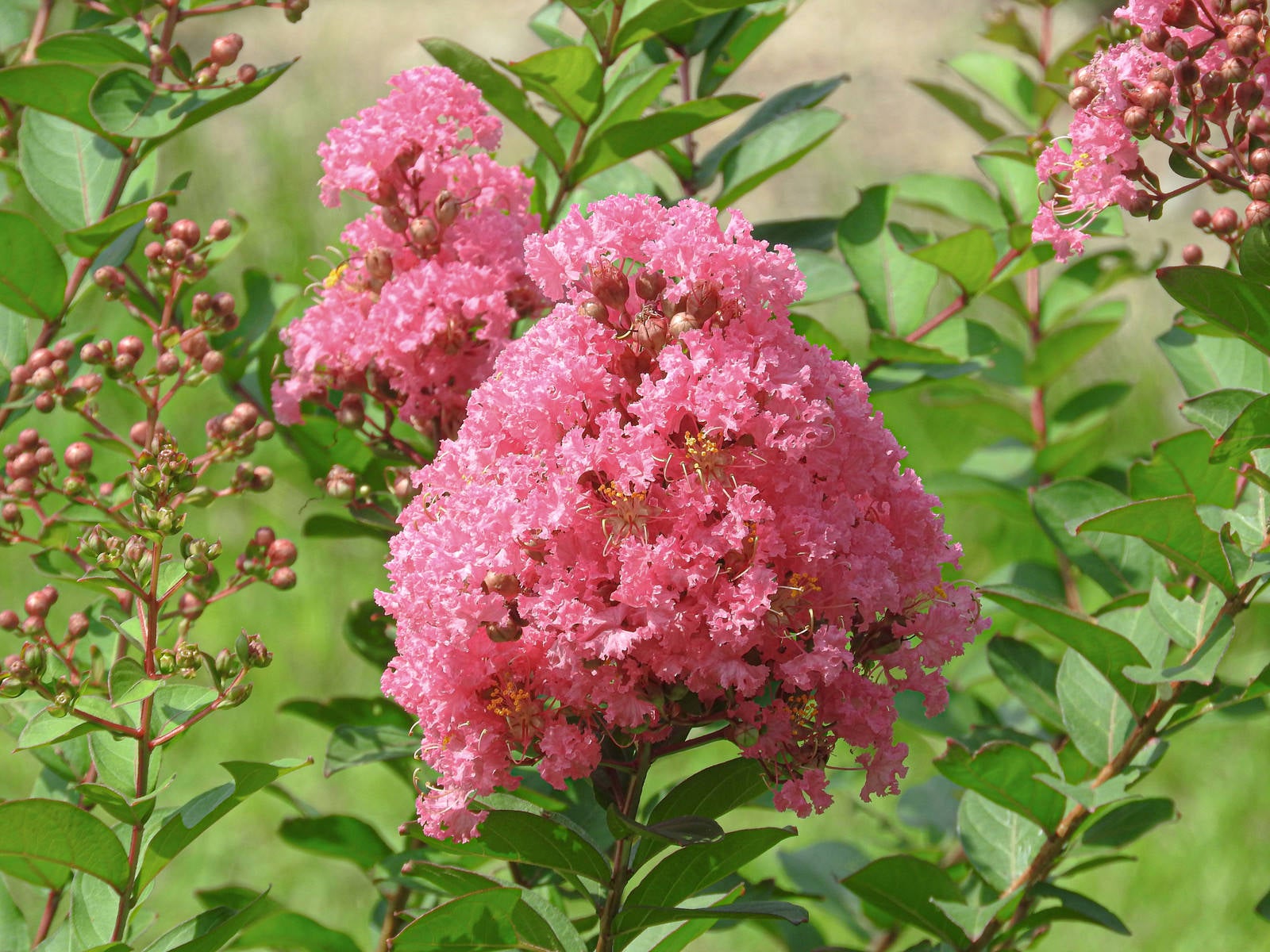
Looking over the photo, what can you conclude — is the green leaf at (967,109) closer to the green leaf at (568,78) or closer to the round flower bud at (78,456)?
the green leaf at (568,78)

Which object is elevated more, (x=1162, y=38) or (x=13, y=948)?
(x=1162, y=38)

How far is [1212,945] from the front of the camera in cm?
294

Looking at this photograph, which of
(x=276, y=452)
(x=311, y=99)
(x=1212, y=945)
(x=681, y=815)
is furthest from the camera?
(x=311, y=99)

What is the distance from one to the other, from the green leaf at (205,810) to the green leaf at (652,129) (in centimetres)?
86

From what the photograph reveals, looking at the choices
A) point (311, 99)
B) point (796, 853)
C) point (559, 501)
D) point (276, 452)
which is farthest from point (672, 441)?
point (311, 99)

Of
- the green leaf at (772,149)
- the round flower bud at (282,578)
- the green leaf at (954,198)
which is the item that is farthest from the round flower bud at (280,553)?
the green leaf at (954,198)

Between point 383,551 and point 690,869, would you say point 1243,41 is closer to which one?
point 690,869

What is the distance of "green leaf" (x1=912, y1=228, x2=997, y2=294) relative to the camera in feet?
5.81

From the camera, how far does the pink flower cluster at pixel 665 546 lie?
1055mm

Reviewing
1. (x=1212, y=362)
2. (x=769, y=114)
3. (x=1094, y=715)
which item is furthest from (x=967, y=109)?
(x=1094, y=715)

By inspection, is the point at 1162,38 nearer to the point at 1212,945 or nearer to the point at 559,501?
the point at 559,501

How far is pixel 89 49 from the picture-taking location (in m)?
1.58

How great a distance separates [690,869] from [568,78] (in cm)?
96

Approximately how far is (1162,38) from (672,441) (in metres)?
0.64
